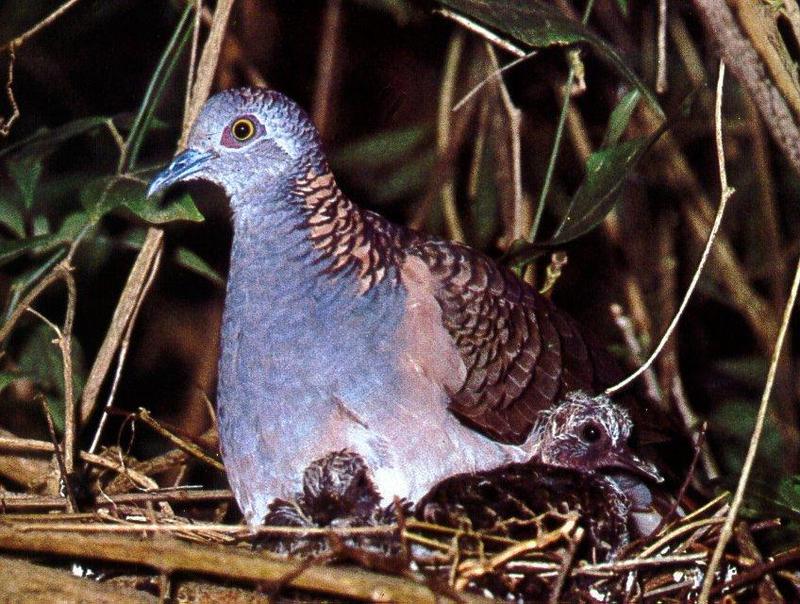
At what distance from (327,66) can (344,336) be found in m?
2.24

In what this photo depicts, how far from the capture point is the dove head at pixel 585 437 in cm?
299

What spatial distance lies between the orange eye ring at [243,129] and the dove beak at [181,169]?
0.07 m

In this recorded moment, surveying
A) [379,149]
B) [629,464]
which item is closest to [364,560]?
[629,464]

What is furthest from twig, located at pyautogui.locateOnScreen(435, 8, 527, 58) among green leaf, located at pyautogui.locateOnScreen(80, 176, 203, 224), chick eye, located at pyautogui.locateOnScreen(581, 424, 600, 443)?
chick eye, located at pyautogui.locateOnScreen(581, 424, 600, 443)

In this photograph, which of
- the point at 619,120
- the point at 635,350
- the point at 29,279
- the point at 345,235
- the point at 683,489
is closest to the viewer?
the point at 683,489

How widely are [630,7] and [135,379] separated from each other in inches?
90.7

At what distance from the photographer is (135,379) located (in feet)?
16.2

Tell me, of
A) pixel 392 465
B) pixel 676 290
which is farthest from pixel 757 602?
pixel 676 290

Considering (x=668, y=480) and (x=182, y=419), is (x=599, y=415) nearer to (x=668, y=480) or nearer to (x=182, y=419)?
(x=668, y=480)

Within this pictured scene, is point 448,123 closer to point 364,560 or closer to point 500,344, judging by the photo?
point 500,344

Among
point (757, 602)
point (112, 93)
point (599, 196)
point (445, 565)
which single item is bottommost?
point (757, 602)

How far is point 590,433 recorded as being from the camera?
300cm

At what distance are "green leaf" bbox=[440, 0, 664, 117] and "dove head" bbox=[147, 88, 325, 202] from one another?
0.49 m

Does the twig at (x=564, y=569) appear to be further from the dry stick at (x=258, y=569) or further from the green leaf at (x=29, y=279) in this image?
the green leaf at (x=29, y=279)
